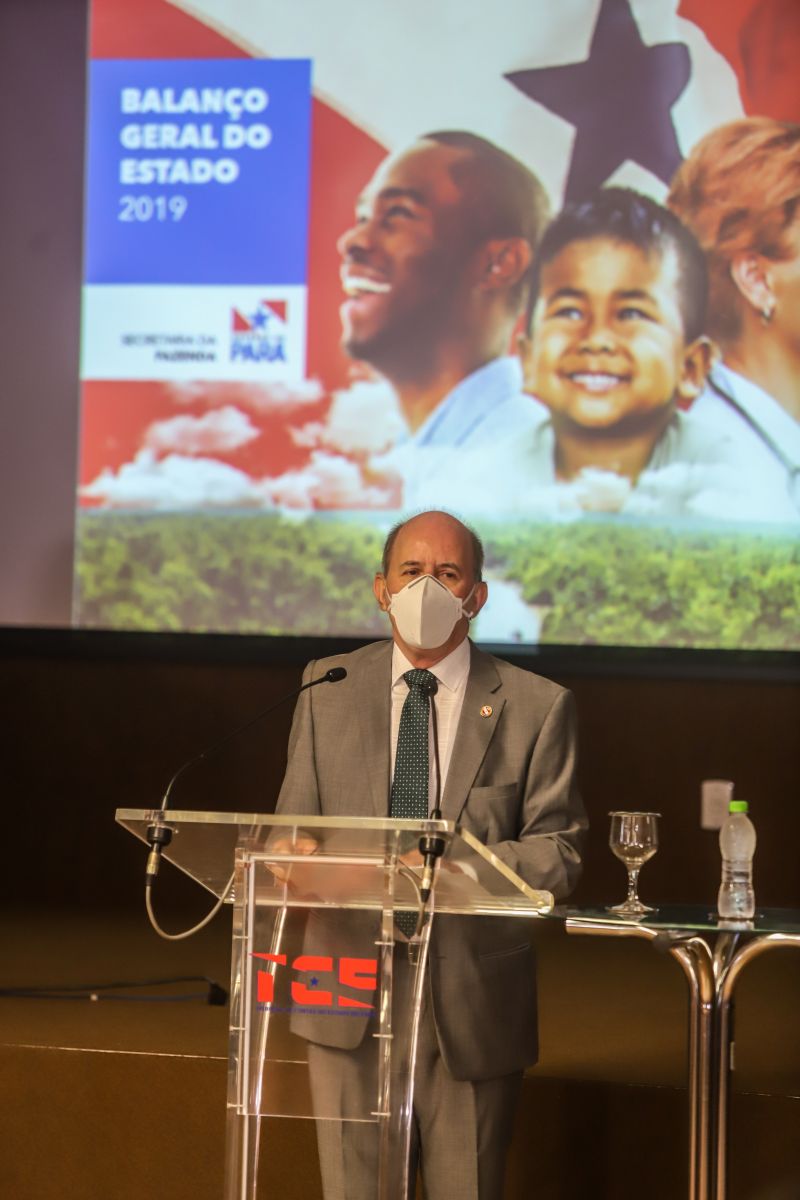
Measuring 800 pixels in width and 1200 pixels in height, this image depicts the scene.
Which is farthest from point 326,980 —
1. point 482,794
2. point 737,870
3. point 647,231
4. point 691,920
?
point 647,231

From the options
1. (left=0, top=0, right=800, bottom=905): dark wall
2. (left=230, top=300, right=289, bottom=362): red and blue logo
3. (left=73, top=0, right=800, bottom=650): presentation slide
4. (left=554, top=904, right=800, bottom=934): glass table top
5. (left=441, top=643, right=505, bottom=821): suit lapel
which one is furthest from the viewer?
(left=0, top=0, right=800, bottom=905): dark wall

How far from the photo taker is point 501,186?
197 inches

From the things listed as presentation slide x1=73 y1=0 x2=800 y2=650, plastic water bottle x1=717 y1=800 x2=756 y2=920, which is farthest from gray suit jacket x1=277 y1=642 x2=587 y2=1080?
presentation slide x1=73 y1=0 x2=800 y2=650

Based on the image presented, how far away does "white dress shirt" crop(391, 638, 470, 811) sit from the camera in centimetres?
240

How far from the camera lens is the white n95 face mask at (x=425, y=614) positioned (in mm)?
2369

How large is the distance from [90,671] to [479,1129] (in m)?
3.58

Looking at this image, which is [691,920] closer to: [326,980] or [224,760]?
[326,980]

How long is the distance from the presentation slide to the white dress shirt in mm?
2526

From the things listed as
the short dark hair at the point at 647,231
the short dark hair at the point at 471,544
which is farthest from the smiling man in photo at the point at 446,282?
the short dark hair at the point at 471,544

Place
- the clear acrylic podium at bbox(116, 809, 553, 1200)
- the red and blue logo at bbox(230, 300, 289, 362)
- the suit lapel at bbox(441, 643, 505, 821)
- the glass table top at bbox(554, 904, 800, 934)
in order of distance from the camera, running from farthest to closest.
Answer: the red and blue logo at bbox(230, 300, 289, 362) < the suit lapel at bbox(441, 643, 505, 821) < the glass table top at bbox(554, 904, 800, 934) < the clear acrylic podium at bbox(116, 809, 553, 1200)

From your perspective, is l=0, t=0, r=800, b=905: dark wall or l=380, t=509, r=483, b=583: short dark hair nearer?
l=380, t=509, r=483, b=583: short dark hair

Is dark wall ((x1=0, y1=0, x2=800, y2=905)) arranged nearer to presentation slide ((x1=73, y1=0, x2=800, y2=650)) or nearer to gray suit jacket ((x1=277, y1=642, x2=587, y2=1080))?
presentation slide ((x1=73, y1=0, x2=800, y2=650))

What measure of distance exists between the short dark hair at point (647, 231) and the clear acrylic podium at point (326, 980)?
337 cm

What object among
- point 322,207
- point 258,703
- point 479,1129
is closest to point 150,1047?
point 479,1129
